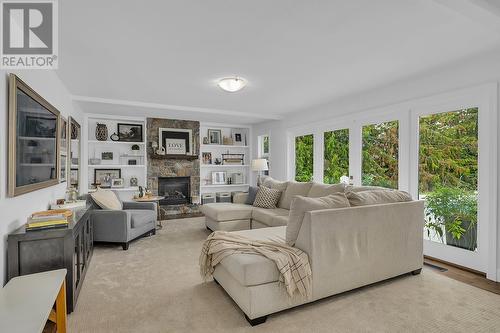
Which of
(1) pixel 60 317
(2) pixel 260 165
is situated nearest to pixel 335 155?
(2) pixel 260 165

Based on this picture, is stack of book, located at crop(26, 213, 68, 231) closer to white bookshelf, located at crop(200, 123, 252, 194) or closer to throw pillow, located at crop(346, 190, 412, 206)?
throw pillow, located at crop(346, 190, 412, 206)

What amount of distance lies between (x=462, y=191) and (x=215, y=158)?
5586 mm

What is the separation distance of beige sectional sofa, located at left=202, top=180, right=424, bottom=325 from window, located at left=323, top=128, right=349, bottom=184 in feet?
6.70

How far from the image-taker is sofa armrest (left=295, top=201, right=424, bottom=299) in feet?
7.18

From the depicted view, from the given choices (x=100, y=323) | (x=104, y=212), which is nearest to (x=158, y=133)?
(x=104, y=212)

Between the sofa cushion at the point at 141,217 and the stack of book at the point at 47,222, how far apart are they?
5.48ft

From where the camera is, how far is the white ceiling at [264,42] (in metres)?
2.01

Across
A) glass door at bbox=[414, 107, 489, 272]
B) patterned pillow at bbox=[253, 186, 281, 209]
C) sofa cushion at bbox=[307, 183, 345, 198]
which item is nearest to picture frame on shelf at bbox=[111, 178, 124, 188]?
patterned pillow at bbox=[253, 186, 281, 209]

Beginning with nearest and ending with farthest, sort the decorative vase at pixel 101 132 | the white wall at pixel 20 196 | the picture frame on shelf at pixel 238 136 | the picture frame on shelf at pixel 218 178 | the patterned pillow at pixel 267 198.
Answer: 1. the white wall at pixel 20 196
2. the patterned pillow at pixel 267 198
3. the decorative vase at pixel 101 132
4. the picture frame on shelf at pixel 218 178
5. the picture frame on shelf at pixel 238 136

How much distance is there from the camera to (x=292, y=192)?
179 inches

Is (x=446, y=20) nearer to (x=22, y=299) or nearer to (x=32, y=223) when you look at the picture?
(x=22, y=299)

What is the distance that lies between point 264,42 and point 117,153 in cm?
501

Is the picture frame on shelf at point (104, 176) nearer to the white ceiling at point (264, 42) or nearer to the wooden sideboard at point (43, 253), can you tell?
the white ceiling at point (264, 42)

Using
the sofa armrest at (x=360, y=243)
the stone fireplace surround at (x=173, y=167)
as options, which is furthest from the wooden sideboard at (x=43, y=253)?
the stone fireplace surround at (x=173, y=167)
